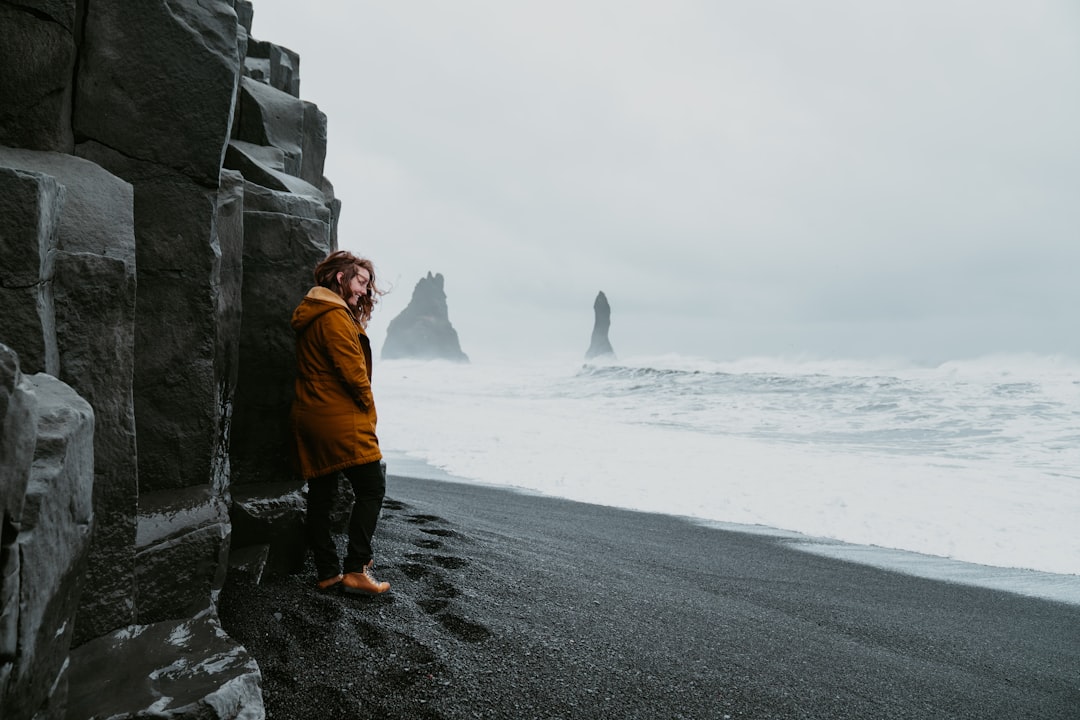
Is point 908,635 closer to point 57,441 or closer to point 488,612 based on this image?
point 488,612

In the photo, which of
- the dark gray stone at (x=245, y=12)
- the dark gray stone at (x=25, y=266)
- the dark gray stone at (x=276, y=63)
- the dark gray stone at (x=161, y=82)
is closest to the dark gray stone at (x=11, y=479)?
the dark gray stone at (x=25, y=266)

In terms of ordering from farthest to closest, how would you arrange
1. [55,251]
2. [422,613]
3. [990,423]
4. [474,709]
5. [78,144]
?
[990,423] < [422,613] < [78,144] < [474,709] < [55,251]

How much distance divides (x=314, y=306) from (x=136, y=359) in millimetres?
868

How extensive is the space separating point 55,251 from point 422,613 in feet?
6.46

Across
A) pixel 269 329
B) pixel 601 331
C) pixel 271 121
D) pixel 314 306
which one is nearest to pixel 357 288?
pixel 314 306

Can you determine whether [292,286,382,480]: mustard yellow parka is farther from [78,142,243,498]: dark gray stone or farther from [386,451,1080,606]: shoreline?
[386,451,1080,606]: shoreline

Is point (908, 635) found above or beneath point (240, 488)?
beneath

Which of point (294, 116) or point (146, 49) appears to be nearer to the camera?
point (146, 49)

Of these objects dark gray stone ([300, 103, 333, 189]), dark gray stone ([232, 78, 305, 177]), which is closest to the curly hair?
dark gray stone ([232, 78, 305, 177])

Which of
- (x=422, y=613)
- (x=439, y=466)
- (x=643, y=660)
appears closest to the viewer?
(x=643, y=660)

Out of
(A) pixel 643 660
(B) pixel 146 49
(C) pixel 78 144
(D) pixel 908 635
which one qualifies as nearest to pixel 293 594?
(A) pixel 643 660

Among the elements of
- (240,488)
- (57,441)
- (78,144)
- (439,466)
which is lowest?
(439,466)

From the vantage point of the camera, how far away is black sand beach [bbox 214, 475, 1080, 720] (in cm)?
250

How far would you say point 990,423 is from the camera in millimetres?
14586
